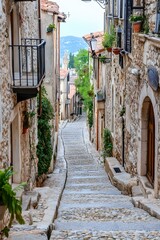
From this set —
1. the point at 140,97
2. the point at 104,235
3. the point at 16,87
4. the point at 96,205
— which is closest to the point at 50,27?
the point at 140,97

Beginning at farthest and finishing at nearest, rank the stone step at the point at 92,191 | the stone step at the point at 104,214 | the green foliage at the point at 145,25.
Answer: the stone step at the point at 92,191 < the green foliage at the point at 145,25 < the stone step at the point at 104,214

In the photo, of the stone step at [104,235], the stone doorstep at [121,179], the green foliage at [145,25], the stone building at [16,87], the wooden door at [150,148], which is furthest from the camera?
the stone doorstep at [121,179]

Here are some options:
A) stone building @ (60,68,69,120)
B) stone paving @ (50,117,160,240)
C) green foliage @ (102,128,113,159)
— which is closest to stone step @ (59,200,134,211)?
stone paving @ (50,117,160,240)

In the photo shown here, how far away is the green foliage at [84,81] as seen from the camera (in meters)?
30.0

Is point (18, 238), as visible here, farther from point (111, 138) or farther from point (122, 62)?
point (111, 138)

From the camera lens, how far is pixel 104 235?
6508 mm

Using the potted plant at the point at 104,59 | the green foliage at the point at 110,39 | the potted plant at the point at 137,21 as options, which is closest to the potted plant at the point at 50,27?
the potted plant at the point at 104,59

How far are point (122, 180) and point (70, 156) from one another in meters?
9.15

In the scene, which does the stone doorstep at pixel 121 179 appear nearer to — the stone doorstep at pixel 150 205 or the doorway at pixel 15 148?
the stone doorstep at pixel 150 205

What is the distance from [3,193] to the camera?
208 inches

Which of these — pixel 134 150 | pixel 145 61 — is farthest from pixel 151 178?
pixel 145 61

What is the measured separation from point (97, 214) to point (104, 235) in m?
2.14

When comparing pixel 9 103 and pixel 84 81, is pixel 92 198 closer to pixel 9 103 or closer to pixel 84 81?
pixel 9 103

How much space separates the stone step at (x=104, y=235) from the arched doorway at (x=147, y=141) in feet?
12.2
